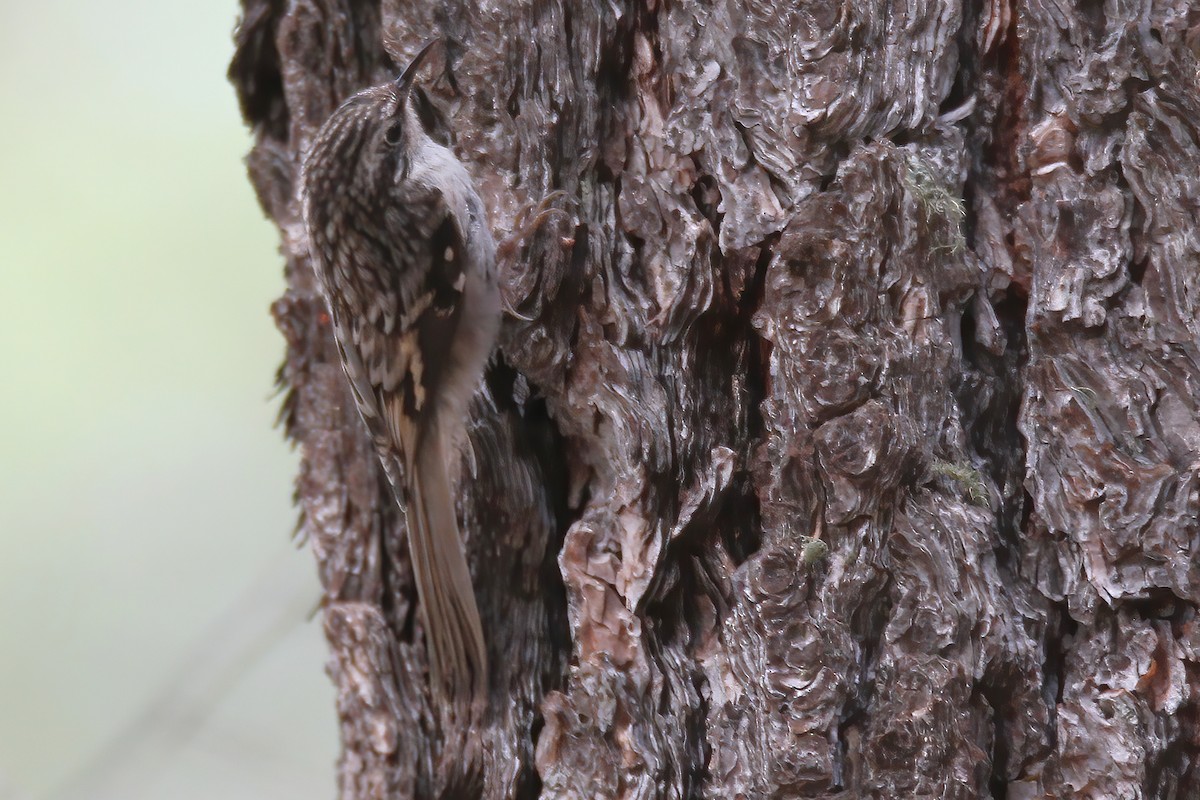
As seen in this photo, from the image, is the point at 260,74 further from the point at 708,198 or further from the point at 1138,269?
the point at 1138,269

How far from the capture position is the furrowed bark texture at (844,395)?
1032mm

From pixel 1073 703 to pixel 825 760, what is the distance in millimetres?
269

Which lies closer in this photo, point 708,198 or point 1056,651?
point 1056,651

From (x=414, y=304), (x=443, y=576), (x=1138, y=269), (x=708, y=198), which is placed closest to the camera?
(x=1138, y=269)

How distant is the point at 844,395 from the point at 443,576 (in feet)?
1.96

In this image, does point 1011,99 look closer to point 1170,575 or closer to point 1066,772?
point 1170,575

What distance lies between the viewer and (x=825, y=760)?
1.06 meters

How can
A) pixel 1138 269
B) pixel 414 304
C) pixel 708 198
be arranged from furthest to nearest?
pixel 414 304, pixel 708 198, pixel 1138 269

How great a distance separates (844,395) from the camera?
1.08 m

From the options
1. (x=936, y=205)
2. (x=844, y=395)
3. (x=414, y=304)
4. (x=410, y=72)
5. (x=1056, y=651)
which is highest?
(x=410, y=72)

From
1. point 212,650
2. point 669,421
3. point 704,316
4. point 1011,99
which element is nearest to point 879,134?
point 1011,99

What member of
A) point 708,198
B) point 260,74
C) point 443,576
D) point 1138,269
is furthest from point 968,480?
point 260,74

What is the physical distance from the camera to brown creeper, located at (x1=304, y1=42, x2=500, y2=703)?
1.35 meters

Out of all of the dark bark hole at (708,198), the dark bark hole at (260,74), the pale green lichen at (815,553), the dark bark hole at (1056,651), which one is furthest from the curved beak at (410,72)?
the dark bark hole at (1056,651)
